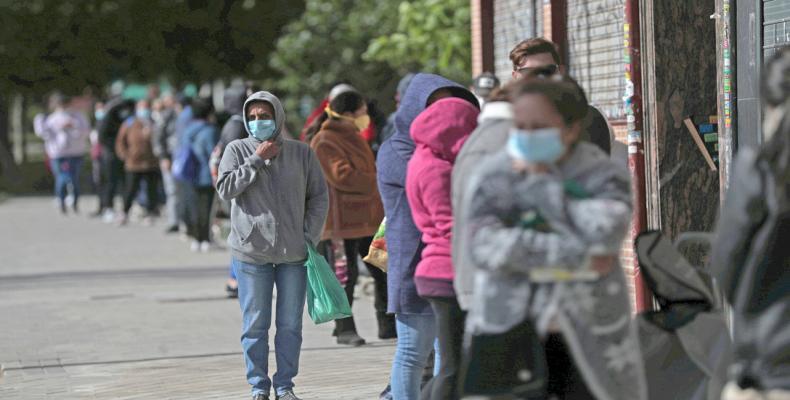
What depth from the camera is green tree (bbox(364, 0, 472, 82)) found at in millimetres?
18203

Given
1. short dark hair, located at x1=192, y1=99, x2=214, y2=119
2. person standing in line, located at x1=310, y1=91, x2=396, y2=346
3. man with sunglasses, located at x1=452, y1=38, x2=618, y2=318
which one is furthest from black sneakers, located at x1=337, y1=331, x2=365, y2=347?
short dark hair, located at x1=192, y1=99, x2=214, y2=119

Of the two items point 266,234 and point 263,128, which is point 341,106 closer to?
point 263,128

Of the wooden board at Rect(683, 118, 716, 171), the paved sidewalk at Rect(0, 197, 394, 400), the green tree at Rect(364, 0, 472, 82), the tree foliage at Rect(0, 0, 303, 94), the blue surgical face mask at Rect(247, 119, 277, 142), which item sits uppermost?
the tree foliage at Rect(0, 0, 303, 94)

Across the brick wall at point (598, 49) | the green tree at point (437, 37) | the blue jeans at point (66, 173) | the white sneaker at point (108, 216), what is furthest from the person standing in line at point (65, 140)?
the brick wall at point (598, 49)

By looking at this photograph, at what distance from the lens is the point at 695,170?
1009 cm

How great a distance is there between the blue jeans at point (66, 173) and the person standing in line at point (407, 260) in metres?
18.3

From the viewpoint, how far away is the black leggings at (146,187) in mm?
21953

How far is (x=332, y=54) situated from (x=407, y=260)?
18.7 metres

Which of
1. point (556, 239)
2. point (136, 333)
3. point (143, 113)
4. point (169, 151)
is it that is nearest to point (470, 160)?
point (556, 239)

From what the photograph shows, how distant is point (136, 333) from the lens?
37.5ft

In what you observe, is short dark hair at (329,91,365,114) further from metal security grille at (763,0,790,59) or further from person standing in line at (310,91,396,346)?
metal security grille at (763,0,790,59)

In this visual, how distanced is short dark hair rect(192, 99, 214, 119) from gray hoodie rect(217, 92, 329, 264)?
868cm

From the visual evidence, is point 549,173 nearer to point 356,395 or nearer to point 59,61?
point 356,395

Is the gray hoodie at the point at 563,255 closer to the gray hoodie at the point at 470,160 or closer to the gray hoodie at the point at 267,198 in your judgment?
→ the gray hoodie at the point at 470,160
